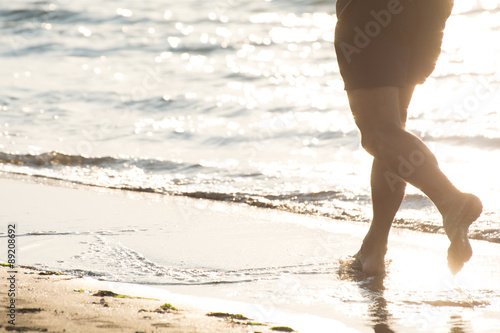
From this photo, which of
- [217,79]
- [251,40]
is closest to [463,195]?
[217,79]

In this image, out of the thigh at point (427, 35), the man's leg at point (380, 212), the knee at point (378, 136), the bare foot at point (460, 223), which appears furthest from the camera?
the man's leg at point (380, 212)

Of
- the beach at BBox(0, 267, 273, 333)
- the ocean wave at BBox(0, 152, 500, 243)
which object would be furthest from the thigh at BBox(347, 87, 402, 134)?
the ocean wave at BBox(0, 152, 500, 243)

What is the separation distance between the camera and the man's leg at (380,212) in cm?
343

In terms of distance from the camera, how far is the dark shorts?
290cm

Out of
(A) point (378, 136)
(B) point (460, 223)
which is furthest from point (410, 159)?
(B) point (460, 223)

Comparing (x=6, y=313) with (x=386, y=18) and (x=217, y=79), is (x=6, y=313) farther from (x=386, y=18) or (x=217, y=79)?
(x=217, y=79)

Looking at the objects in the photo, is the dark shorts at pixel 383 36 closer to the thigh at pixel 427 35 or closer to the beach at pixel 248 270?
the thigh at pixel 427 35

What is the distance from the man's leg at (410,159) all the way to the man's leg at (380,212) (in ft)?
1.54

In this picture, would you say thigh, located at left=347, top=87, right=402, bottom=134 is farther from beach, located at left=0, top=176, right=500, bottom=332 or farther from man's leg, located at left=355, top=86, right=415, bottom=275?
beach, located at left=0, top=176, right=500, bottom=332

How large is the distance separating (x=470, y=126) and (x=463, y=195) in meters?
5.52

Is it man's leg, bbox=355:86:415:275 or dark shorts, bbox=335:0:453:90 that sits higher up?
dark shorts, bbox=335:0:453:90

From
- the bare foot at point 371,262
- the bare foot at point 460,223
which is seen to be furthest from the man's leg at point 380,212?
the bare foot at point 460,223

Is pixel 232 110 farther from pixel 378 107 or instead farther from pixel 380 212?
pixel 378 107

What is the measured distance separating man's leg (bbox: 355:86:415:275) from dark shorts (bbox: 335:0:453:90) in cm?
38
